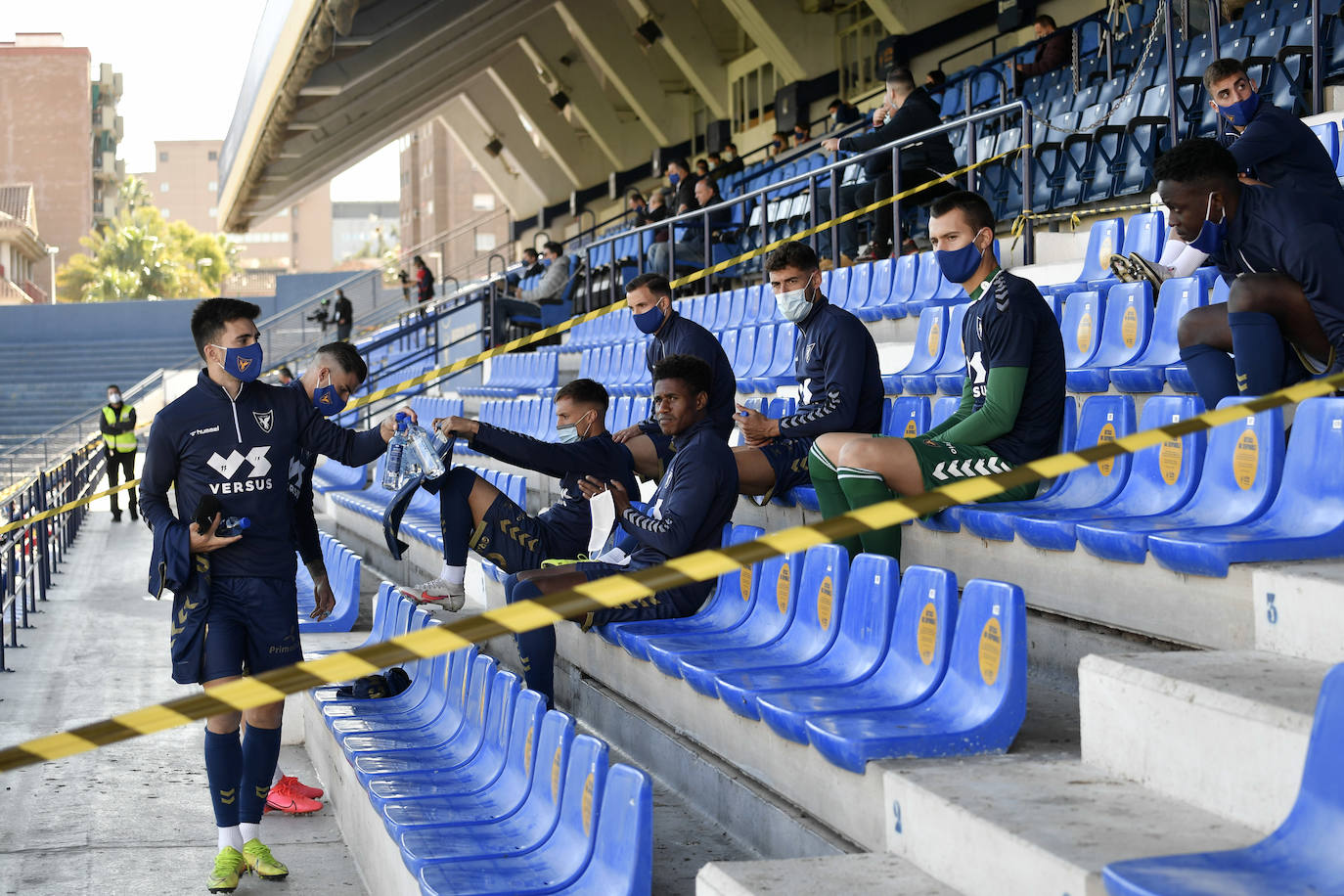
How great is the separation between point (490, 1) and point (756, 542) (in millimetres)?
17735

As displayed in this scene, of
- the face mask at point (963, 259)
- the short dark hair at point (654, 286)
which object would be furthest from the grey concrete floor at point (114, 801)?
the face mask at point (963, 259)

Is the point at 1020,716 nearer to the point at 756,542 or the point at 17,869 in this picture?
the point at 756,542

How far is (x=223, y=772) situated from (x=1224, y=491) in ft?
9.17

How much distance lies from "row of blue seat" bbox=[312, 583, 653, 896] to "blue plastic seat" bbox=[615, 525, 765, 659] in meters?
0.41

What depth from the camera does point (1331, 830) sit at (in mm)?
1712

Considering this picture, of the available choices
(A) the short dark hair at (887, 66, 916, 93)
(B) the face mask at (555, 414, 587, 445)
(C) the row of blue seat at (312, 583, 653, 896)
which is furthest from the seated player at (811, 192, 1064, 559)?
(A) the short dark hair at (887, 66, 916, 93)

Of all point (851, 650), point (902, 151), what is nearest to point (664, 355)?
point (851, 650)

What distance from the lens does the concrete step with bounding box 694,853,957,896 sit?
2.12 m

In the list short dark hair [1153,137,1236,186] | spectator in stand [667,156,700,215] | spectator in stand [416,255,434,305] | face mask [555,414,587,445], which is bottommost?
face mask [555,414,587,445]

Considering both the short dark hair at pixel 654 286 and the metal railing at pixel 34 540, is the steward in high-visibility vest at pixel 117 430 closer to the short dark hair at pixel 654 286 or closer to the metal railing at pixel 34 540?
the metal railing at pixel 34 540

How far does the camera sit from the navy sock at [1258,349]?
3.35 metres

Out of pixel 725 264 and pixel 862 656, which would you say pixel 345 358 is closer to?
pixel 862 656

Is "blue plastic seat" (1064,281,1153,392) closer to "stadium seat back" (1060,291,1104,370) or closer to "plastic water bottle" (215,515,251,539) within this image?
"stadium seat back" (1060,291,1104,370)

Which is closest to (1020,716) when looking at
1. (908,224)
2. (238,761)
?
(238,761)
